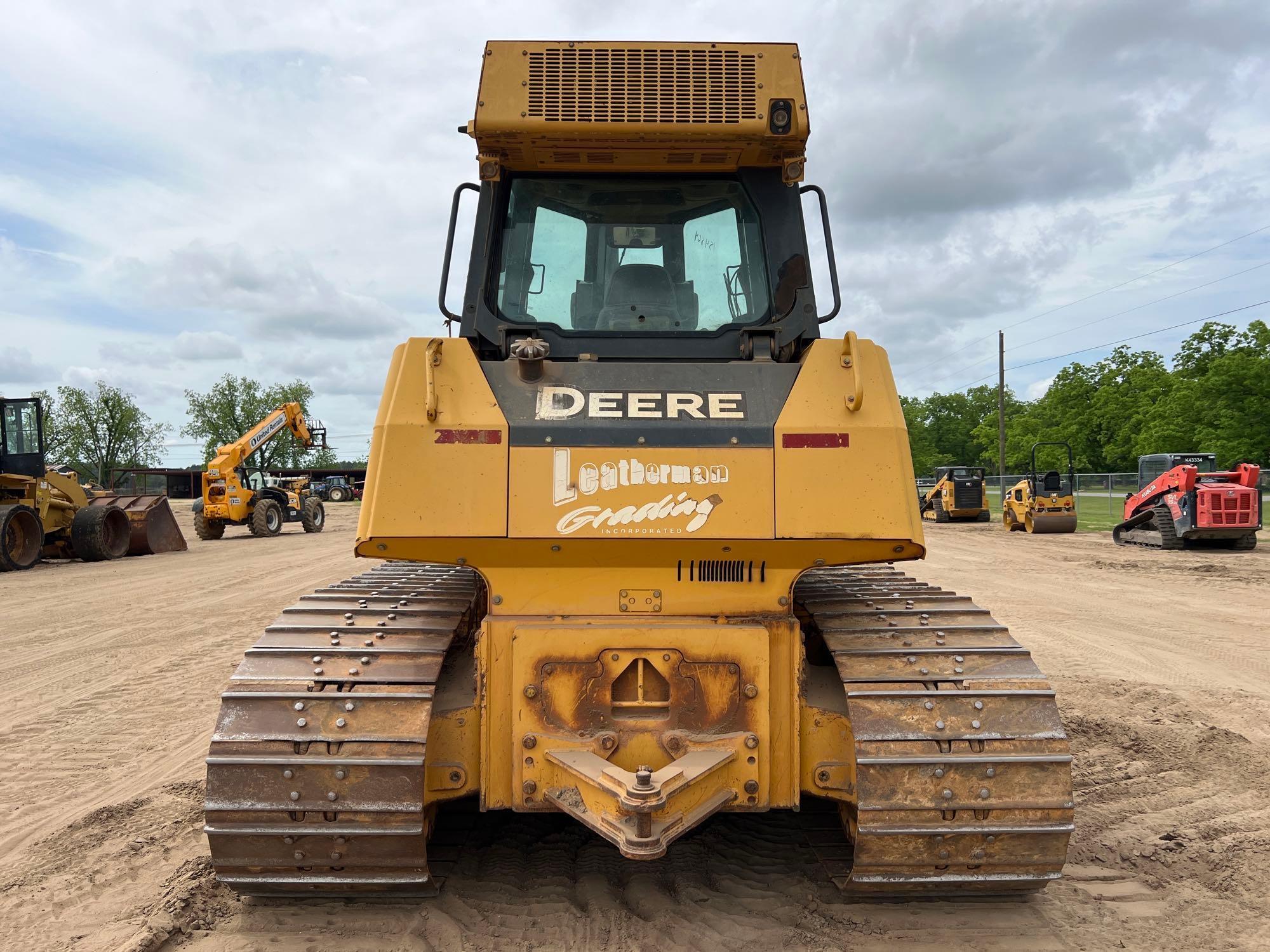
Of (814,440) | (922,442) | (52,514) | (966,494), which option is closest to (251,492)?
(52,514)

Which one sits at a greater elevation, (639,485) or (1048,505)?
(639,485)

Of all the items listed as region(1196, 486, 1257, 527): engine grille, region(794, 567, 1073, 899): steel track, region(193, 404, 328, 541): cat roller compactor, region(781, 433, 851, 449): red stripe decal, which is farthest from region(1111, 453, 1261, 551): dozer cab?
region(193, 404, 328, 541): cat roller compactor

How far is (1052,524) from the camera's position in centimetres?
2317

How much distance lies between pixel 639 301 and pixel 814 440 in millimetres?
1171

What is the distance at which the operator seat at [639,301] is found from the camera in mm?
3930

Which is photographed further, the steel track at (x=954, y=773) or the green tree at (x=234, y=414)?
the green tree at (x=234, y=414)

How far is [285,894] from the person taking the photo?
331 centimetres

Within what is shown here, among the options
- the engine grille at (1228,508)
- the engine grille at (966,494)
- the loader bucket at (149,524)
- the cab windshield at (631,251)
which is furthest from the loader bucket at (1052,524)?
the cab windshield at (631,251)

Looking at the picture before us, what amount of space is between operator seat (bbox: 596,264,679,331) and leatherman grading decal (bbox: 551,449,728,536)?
93 cm

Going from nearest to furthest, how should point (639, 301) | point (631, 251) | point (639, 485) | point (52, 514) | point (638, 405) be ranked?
point (639, 485) < point (638, 405) < point (639, 301) < point (631, 251) < point (52, 514)

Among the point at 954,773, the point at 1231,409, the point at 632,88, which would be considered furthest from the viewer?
the point at 1231,409

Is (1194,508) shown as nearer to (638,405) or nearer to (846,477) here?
(846,477)

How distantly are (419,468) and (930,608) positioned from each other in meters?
2.15

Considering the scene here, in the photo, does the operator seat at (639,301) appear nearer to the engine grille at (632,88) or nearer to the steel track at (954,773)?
the engine grille at (632,88)
